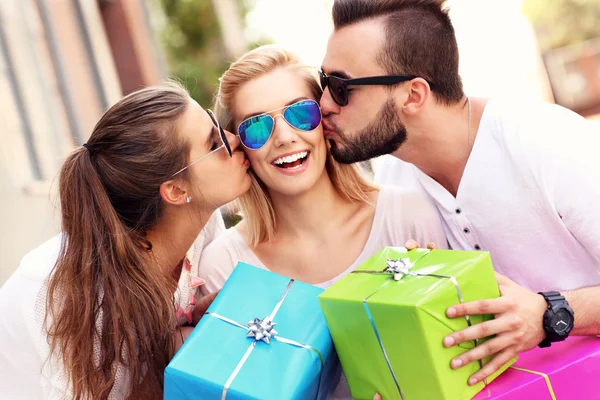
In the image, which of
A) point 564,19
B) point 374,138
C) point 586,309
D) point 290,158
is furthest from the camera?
point 564,19

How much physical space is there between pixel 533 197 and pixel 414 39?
911 mm

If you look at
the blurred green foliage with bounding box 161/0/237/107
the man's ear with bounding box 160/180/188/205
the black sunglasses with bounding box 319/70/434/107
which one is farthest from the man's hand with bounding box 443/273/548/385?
the blurred green foliage with bounding box 161/0/237/107

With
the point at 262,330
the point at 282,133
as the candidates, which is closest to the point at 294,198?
the point at 282,133

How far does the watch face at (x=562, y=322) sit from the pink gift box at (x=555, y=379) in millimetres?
78

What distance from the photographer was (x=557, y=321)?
7.54ft

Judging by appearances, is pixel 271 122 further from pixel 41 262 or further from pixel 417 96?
pixel 41 262

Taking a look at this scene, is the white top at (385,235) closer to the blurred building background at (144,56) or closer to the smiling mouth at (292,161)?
the smiling mouth at (292,161)

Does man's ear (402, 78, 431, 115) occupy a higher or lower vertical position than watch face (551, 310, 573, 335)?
higher

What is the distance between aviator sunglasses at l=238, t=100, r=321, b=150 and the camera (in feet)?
9.78

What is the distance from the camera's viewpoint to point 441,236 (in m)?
3.03

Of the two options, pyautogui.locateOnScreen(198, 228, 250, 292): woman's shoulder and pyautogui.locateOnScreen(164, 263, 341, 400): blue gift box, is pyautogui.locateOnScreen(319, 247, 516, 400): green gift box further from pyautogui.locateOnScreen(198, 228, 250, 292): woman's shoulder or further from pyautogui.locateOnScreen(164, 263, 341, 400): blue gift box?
pyautogui.locateOnScreen(198, 228, 250, 292): woman's shoulder

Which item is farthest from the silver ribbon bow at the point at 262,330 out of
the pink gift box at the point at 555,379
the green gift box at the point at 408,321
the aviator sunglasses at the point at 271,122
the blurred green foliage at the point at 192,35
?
the blurred green foliage at the point at 192,35

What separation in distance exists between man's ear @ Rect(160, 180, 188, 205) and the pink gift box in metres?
1.58

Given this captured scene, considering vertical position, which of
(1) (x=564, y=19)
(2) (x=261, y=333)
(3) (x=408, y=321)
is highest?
(3) (x=408, y=321)
